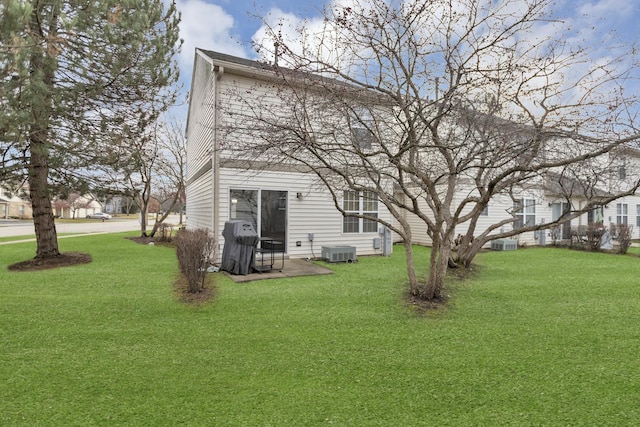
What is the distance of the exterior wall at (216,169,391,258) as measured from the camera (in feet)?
30.0

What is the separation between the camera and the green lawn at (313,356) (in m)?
2.78

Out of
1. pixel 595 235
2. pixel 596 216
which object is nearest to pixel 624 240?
pixel 595 235

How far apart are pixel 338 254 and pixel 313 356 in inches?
238

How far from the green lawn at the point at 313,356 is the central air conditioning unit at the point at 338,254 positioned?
2830 mm

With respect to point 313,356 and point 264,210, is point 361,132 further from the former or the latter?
point 313,356

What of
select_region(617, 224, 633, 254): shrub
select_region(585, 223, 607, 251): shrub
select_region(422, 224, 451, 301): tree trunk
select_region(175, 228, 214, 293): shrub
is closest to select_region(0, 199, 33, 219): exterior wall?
select_region(175, 228, 214, 293): shrub

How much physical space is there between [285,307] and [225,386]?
94.2 inches

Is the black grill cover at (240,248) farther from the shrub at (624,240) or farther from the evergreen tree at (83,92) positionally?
the shrub at (624,240)

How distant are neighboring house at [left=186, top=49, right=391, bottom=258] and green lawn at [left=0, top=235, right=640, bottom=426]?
118 inches

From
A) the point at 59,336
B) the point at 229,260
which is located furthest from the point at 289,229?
the point at 59,336

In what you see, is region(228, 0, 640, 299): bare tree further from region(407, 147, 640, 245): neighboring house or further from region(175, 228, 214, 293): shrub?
region(407, 147, 640, 245): neighboring house

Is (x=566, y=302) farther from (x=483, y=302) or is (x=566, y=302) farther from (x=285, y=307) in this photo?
(x=285, y=307)

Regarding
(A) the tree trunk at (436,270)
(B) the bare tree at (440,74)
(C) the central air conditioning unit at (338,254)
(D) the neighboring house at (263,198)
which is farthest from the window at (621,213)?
(A) the tree trunk at (436,270)

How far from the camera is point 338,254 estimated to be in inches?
386
